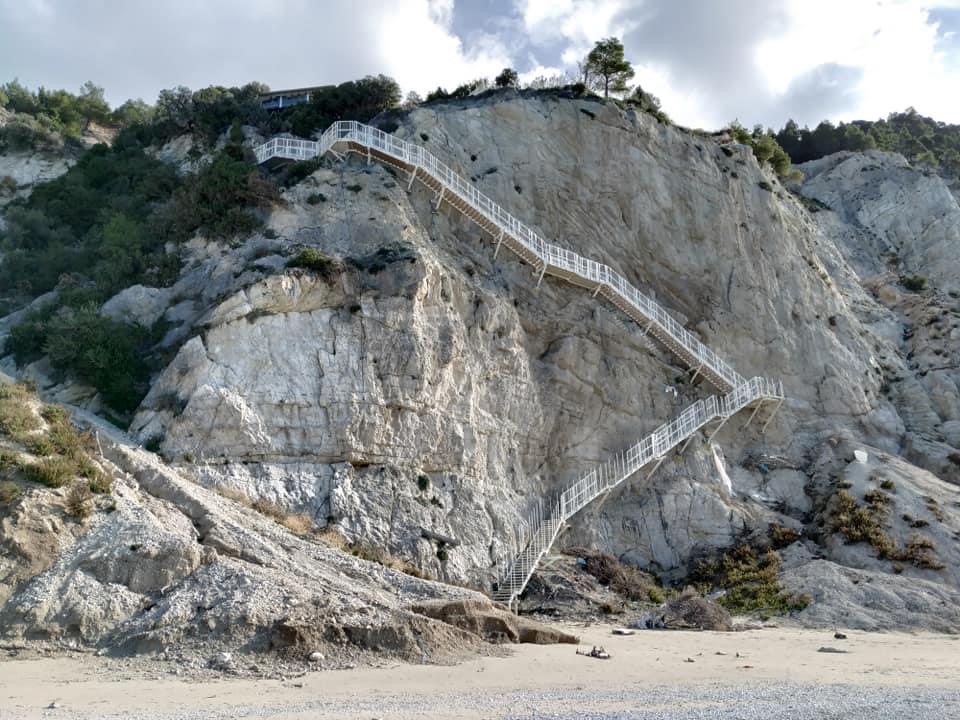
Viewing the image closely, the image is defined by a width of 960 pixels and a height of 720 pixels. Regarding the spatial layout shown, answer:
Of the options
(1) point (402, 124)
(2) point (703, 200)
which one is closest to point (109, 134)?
(1) point (402, 124)

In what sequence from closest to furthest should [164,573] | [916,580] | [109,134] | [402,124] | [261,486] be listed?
[164,573] → [261,486] → [916,580] → [402,124] → [109,134]

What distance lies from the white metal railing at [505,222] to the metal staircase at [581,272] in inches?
1.4

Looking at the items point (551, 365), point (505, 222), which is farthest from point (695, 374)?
point (505, 222)

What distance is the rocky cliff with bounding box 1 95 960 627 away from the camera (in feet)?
80.2

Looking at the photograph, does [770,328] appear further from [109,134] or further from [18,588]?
[109,134]

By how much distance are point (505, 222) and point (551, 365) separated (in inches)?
228

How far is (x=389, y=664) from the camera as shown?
15.2 m

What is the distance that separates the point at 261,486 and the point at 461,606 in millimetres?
7315

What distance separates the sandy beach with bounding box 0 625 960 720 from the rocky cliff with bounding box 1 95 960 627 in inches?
305

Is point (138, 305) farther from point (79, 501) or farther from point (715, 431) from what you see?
point (715, 431)

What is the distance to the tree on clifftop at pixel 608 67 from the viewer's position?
143 feet

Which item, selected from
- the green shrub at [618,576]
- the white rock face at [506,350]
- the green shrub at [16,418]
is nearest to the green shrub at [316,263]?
the white rock face at [506,350]

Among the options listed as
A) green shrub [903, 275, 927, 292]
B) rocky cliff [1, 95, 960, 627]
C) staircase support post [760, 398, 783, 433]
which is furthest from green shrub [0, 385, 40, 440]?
green shrub [903, 275, 927, 292]

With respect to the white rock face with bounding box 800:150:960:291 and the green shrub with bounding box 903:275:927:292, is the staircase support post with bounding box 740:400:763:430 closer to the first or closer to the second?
the green shrub with bounding box 903:275:927:292
